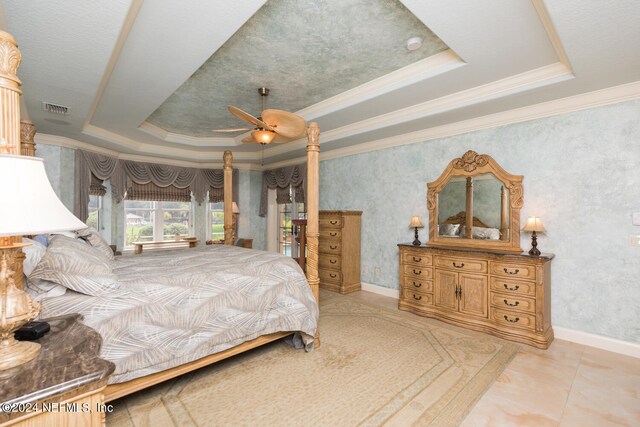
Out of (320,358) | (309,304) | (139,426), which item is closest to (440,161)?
(309,304)

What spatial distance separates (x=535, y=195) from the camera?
3.35 meters

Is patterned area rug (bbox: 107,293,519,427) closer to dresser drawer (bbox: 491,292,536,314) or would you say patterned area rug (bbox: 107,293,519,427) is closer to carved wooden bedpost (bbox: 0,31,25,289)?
dresser drawer (bbox: 491,292,536,314)

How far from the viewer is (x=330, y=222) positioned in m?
5.00

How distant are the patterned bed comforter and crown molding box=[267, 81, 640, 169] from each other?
271 cm

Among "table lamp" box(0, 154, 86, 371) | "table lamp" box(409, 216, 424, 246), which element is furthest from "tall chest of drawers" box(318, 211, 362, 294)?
"table lamp" box(0, 154, 86, 371)

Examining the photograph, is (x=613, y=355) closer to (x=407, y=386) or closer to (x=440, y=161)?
(x=407, y=386)

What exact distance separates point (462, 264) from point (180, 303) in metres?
3.00

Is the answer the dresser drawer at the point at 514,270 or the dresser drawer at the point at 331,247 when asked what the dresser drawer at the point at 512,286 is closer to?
the dresser drawer at the point at 514,270

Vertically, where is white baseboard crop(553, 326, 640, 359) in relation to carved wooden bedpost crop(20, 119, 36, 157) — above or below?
below

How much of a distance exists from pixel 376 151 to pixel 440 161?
3.64 ft

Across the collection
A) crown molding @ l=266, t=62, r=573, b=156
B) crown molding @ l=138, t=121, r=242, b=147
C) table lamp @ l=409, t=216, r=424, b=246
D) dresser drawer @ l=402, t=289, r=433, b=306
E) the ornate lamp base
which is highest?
crown molding @ l=138, t=121, r=242, b=147

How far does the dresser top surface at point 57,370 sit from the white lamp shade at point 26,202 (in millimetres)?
474

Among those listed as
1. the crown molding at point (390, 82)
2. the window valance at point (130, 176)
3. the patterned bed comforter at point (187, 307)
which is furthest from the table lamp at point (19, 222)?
the window valance at point (130, 176)

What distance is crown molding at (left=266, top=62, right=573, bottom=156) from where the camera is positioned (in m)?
2.70
